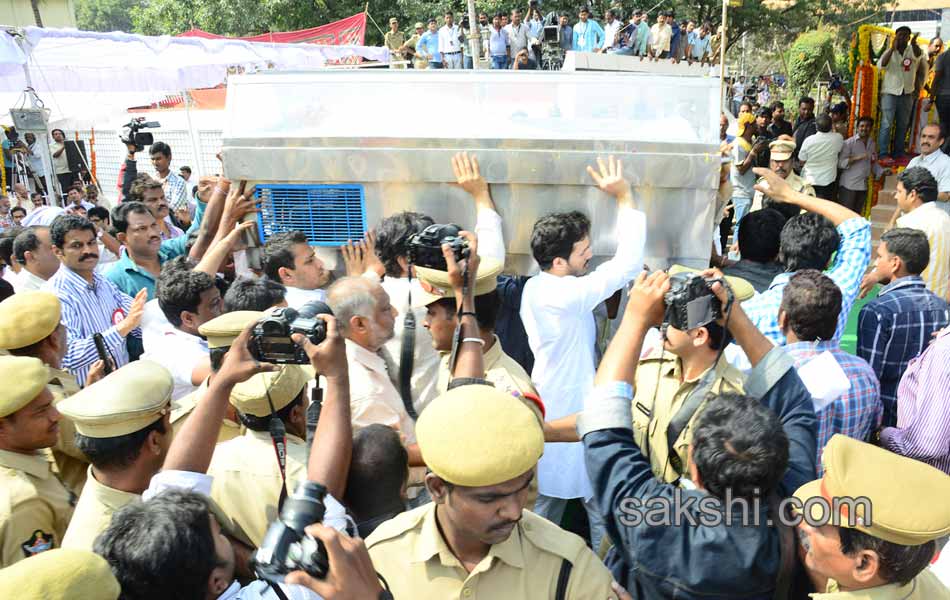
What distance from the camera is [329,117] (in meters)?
3.79

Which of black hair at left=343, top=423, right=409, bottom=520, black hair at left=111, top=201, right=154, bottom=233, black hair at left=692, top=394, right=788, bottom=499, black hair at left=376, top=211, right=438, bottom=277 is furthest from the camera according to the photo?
black hair at left=111, top=201, right=154, bottom=233

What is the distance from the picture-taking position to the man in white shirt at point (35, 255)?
411cm

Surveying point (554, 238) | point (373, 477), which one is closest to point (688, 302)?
point (373, 477)

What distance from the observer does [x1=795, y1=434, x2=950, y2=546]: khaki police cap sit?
1.49 m

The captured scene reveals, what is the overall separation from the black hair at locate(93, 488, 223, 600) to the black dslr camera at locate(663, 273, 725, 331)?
1257 millimetres

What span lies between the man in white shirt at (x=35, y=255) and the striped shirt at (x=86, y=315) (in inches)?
5.6

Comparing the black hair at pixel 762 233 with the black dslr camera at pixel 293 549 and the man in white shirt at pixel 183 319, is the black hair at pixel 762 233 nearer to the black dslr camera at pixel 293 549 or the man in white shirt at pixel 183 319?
the man in white shirt at pixel 183 319

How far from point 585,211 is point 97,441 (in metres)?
2.36

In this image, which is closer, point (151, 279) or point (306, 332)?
point (306, 332)

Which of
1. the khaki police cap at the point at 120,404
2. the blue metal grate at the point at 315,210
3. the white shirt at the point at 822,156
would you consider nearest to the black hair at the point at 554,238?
the blue metal grate at the point at 315,210

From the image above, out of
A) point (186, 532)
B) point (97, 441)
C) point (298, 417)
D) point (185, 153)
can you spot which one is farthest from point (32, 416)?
point (185, 153)

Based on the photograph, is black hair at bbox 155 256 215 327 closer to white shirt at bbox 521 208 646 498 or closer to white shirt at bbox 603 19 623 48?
white shirt at bbox 521 208 646 498

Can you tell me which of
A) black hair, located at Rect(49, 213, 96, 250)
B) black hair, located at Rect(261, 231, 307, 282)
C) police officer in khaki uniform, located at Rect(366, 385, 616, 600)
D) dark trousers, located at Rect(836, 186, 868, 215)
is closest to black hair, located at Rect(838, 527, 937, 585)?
police officer in khaki uniform, located at Rect(366, 385, 616, 600)

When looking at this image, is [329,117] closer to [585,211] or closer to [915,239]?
[585,211]
